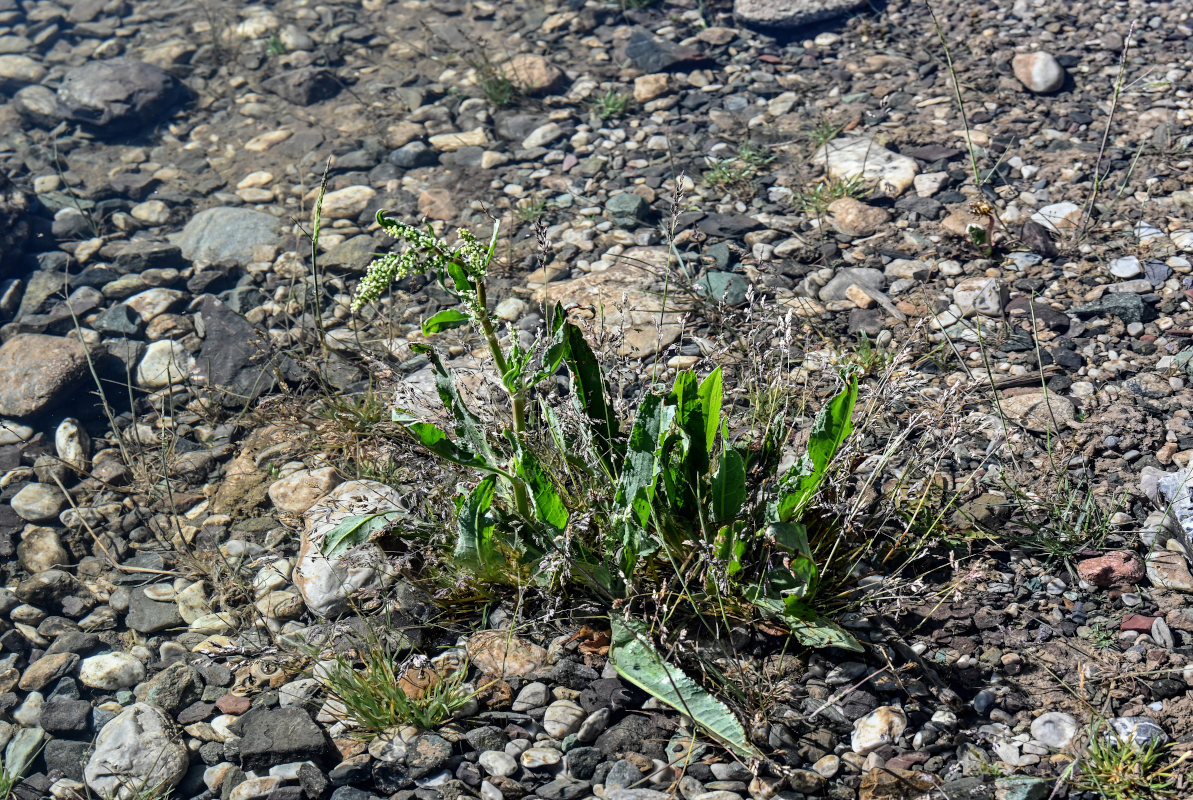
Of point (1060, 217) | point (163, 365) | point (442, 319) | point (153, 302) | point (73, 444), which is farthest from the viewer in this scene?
point (153, 302)

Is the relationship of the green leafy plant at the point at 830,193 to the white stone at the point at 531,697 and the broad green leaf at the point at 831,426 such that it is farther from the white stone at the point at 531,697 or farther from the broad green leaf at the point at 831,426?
the white stone at the point at 531,697

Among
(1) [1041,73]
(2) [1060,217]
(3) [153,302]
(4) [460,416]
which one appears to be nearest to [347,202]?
(3) [153,302]

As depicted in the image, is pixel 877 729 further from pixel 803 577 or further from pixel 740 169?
pixel 740 169

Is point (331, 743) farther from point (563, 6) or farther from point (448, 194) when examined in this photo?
point (563, 6)

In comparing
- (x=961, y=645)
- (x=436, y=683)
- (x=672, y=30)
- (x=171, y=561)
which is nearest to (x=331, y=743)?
(x=436, y=683)

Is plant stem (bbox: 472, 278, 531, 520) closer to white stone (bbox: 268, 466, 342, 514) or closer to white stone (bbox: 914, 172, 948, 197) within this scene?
white stone (bbox: 268, 466, 342, 514)
